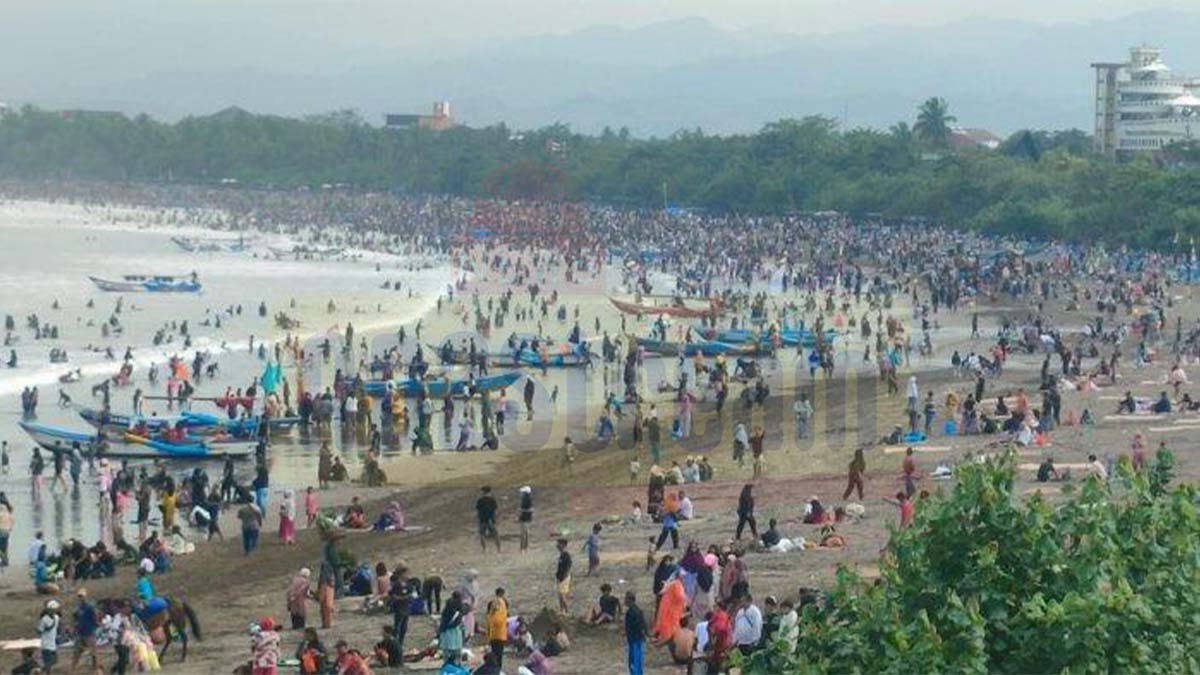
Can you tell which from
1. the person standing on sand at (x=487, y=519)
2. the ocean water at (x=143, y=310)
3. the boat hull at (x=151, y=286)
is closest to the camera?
the person standing on sand at (x=487, y=519)

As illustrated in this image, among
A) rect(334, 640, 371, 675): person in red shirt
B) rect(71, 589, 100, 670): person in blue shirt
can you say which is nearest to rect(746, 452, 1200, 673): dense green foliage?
rect(334, 640, 371, 675): person in red shirt

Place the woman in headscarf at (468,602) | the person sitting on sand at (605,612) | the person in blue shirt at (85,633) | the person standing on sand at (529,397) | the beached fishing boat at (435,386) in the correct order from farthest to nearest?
the beached fishing boat at (435,386) < the person standing on sand at (529,397) < the person sitting on sand at (605,612) < the person in blue shirt at (85,633) < the woman in headscarf at (468,602)

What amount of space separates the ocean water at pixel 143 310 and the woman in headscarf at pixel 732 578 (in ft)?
32.8

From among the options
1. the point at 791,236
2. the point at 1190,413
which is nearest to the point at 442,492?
the point at 1190,413

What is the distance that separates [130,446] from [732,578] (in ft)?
51.9

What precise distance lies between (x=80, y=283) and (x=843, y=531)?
55.6 m

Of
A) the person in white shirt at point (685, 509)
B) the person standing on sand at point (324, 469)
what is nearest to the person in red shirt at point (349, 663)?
the person in white shirt at point (685, 509)

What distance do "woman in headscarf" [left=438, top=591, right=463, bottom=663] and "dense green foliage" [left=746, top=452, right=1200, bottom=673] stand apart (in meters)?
6.19

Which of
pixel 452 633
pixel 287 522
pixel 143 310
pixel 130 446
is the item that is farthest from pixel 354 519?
pixel 143 310

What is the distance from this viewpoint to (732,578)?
665 inches

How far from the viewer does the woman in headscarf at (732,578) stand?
1678 cm

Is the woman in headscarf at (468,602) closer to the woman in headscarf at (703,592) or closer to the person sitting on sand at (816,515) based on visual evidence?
the woman in headscarf at (703,592)

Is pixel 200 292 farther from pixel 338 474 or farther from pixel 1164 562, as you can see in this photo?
pixel 1164 562

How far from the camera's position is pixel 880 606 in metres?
9.94
